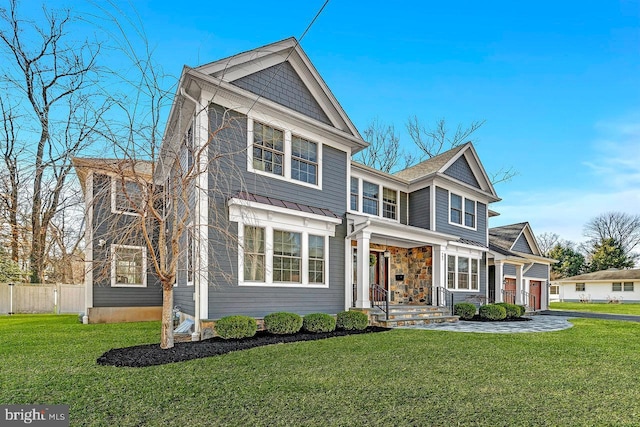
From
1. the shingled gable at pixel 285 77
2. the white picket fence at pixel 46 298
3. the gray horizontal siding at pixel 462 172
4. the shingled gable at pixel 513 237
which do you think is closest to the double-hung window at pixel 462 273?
the gray horizontal siding at pixel 462 172

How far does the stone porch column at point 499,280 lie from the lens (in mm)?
18641

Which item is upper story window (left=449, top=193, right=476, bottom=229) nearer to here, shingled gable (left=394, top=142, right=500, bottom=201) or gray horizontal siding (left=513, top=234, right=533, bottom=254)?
shingled gable (left=394, top=142, right=500, bottom=201)

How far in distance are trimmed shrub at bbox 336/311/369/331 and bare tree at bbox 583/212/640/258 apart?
49.8 metres

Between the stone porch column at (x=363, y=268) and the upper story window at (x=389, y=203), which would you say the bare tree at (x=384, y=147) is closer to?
the upper story window at (x=389, y=203)

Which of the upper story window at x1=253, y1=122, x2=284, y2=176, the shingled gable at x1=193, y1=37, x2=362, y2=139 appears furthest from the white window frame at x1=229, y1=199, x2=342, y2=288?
the shingled gable at x1=193, y1=37, x2=362, y2=139

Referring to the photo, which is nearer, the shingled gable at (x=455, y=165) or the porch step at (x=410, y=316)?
the porch step at (x=410, y=316)

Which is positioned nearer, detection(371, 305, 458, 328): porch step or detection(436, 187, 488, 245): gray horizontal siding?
detection(371, 305, 458, 328): porch step

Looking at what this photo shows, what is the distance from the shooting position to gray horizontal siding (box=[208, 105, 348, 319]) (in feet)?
28.4

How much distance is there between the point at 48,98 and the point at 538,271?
1093 inches

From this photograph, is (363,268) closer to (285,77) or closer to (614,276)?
(285,77)

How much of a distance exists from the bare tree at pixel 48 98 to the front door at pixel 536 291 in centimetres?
2357

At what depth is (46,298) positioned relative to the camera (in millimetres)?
17766

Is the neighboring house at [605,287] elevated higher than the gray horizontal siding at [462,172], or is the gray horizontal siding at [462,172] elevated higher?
the gray horizontal siding at [462,172]

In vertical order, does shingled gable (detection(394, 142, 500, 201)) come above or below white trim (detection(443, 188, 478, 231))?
above
